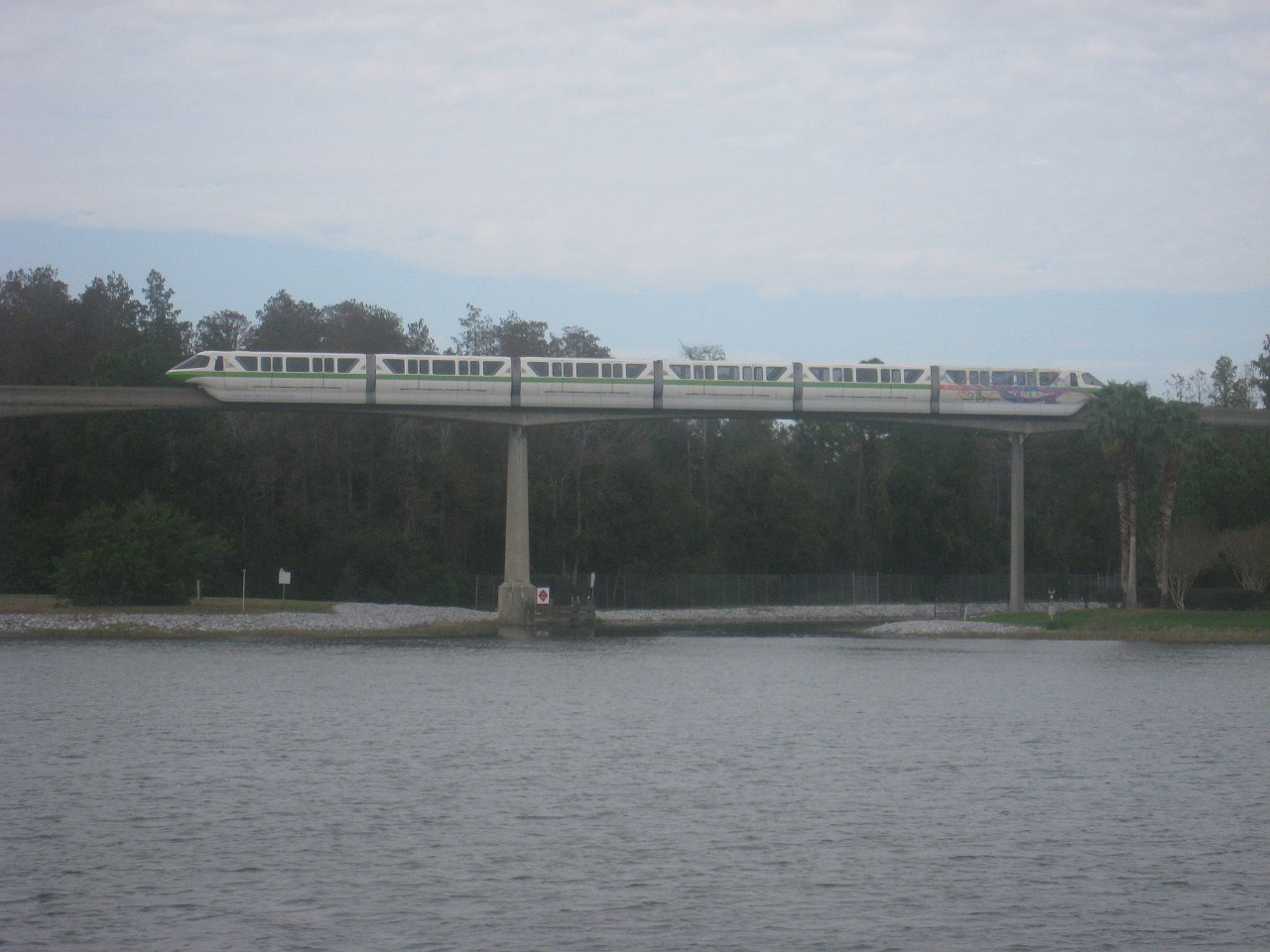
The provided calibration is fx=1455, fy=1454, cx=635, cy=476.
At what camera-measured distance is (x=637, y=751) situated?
1216 inches

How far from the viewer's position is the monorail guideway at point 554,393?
7712 cm

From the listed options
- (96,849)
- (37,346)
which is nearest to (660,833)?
(96,849)

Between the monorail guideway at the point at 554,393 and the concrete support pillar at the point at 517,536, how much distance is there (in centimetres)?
8

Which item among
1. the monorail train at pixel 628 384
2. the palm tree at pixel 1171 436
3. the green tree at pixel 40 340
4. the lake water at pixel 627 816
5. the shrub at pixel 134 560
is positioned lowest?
the lake water at pixel 627 816

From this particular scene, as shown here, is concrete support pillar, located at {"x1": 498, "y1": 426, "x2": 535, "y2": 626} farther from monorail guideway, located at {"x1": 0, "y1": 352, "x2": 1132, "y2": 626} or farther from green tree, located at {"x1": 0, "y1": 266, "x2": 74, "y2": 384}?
green tree, located at {"x1": 0, "y1": 266, "x2": 74, "y2": 384}

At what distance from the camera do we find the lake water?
17047 mm

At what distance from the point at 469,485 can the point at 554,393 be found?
82.6ft

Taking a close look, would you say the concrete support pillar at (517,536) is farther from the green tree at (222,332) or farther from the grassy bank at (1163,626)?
the green tree at (222,332)

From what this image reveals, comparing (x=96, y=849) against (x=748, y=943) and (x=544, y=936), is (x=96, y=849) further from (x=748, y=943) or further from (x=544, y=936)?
(x=748, y=943)

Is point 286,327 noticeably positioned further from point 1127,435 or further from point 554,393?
point 1127,435

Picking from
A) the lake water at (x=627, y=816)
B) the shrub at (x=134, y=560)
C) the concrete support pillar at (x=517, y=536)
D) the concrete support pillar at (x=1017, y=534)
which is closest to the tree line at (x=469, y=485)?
the shrub at (x=134, y=560)

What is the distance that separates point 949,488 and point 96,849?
115m

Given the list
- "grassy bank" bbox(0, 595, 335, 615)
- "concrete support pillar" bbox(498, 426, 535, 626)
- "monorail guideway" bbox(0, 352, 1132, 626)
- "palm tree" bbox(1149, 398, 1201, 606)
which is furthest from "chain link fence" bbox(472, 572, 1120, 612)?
"grassy bank" bbox(0, 595, 335, 615)

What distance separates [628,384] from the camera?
80.6 m
